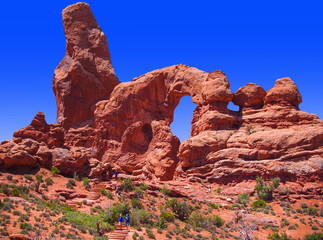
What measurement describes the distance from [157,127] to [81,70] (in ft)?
52.6

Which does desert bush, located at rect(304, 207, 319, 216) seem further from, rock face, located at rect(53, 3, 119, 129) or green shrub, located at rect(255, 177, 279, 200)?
rock face, located at rect(53, 3, 119, 129)

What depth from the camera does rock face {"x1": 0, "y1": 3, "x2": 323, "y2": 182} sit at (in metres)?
35.0

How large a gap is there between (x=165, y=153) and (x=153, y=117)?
21.9ft

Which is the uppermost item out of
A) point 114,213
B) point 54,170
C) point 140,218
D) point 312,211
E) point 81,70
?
point 81,70

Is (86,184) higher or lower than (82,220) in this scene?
higher

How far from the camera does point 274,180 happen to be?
108 ft

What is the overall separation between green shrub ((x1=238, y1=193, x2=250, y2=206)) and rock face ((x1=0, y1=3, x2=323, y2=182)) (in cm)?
227

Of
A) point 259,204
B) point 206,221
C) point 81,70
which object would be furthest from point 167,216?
point 81,70

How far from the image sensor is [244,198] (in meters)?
33.0

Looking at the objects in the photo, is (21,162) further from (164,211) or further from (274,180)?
(274,180)

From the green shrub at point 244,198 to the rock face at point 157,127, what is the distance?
2269 millimetres

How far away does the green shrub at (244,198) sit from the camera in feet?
106

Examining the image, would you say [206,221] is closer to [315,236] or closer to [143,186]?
[143,186]

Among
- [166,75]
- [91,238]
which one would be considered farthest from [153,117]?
[91,238]
